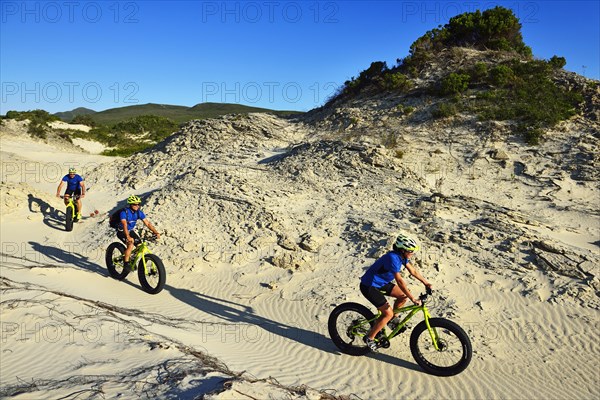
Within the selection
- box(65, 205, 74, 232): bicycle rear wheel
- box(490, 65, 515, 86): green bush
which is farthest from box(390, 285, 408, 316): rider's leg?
box(490, 65, 515, 86): green bush

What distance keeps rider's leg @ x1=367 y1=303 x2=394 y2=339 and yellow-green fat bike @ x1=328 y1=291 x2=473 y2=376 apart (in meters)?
0.10

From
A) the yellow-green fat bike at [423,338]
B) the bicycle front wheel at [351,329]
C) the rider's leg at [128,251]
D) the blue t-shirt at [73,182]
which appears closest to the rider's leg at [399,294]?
the yellow-green fat bike at [423,338]

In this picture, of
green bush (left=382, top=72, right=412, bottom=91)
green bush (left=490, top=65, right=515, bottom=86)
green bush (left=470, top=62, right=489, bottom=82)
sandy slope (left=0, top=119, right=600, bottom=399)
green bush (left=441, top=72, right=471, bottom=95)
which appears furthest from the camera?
green bush (left=382, top=72, right=412, bottom=91)

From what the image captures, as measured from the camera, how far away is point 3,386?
553cm

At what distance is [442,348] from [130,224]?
7044mm

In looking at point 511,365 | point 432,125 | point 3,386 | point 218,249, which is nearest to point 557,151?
point 432,125

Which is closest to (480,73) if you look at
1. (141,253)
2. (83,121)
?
(141,253)

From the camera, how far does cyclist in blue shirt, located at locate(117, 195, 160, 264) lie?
9266 mm

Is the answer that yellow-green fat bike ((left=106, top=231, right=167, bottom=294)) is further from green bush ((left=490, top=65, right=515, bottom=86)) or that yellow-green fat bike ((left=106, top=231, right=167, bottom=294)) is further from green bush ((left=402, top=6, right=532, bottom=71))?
green bush ((left=402, top=6, right=532, bottom=71))

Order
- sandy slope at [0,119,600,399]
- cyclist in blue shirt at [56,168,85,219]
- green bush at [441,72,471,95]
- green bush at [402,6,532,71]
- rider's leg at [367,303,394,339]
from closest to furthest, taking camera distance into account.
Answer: sandy slope at [0,119,600,399]
rider's leg at [367,303,394,339]
cyclist in blue shirt at [56,168,85,219]
green bush at [441,72,471,95]
green bush at [402,6,532,71]

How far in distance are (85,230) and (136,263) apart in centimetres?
556

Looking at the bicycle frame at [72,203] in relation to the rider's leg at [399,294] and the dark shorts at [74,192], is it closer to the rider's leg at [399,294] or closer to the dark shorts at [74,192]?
the dark shorts at [74,192]

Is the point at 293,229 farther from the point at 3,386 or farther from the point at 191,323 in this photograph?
the point at 3,386

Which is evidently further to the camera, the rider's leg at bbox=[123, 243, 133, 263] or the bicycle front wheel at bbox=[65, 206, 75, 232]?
the bicycle front wheel at bbox=[65, 206, 75, 232]
